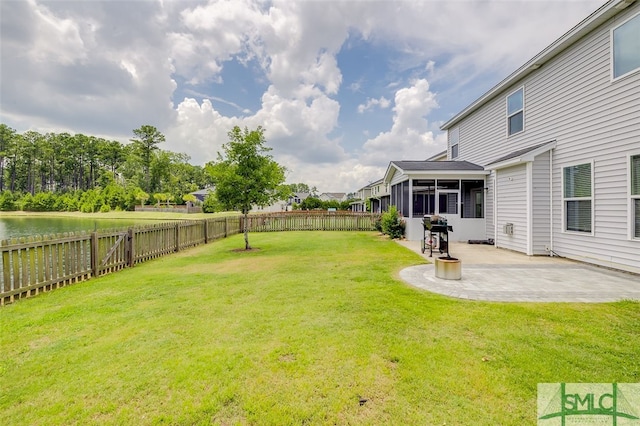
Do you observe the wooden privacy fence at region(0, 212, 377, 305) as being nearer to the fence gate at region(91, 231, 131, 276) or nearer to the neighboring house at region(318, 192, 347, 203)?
the fence gate at region(91, 231, 131, 276)

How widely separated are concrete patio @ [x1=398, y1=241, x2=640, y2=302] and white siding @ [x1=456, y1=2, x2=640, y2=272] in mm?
579

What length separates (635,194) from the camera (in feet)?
19.2

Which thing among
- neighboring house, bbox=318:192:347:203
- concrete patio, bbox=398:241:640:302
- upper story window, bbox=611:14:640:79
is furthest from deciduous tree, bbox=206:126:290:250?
neighboring house, bbox=318:192:347:203

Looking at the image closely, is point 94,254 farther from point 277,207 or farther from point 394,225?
point 277,207

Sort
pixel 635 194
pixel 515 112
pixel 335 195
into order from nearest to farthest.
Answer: pixel 635 194 → pixel 515 112 → pixel 335 195

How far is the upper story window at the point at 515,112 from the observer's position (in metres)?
9.60

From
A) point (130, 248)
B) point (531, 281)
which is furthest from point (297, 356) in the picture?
point (130, 248)

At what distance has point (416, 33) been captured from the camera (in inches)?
484

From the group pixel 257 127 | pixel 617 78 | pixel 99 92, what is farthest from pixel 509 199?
pixel 99 92

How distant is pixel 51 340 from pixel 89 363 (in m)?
1.00

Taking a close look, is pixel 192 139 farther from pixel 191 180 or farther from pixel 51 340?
pixel 191 180

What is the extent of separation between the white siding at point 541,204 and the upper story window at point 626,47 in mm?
2510

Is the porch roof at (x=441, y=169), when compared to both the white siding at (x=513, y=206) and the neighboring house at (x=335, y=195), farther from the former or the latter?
the neighboring house at (x=335, y=195)
